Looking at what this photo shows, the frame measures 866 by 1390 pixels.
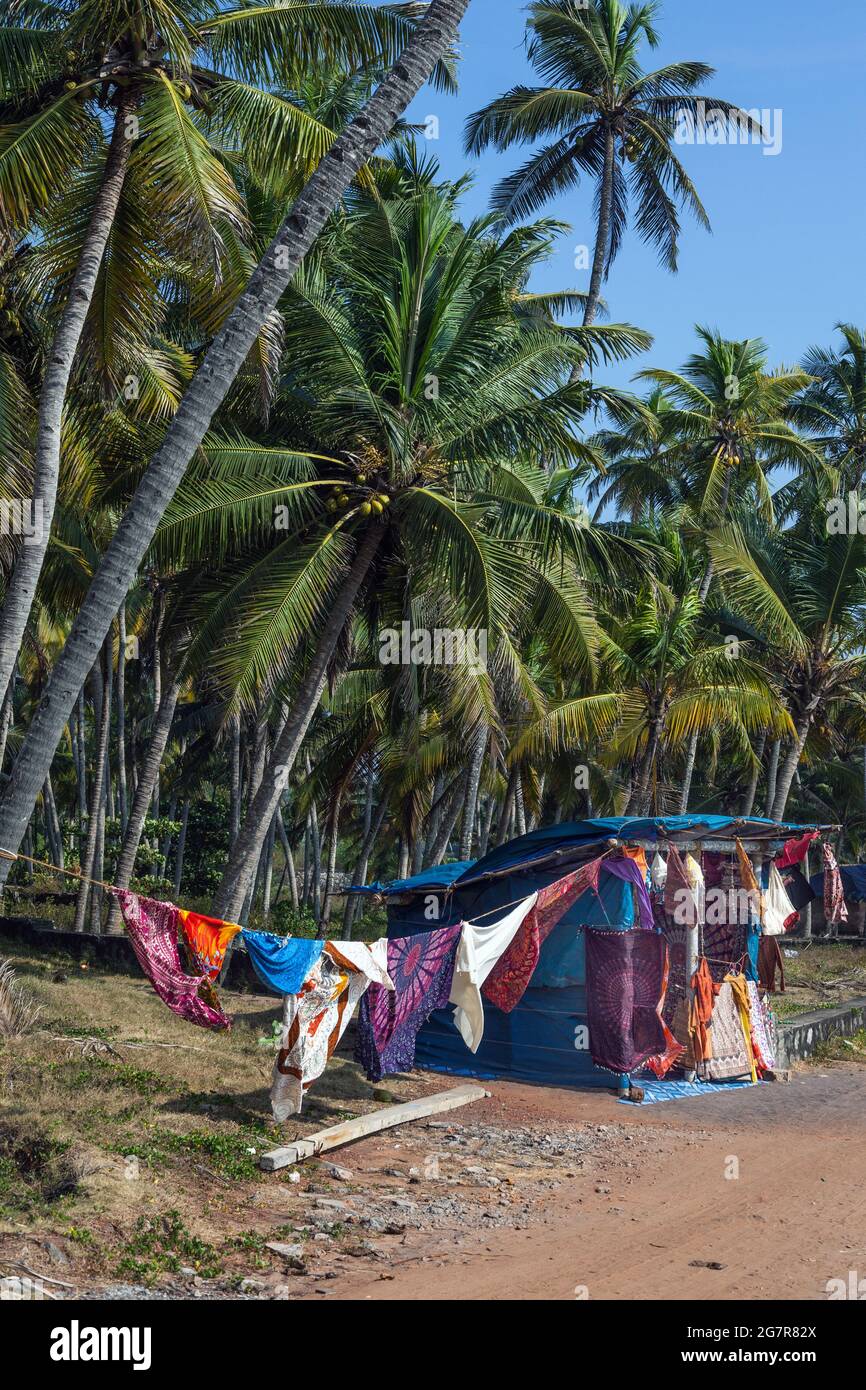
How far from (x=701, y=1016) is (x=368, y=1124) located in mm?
4737

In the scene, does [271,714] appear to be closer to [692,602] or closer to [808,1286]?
[692,602]

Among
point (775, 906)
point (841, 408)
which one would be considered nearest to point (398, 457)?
point (775, 906)

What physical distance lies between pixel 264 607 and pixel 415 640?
8.90 feet

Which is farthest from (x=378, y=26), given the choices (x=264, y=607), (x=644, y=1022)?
(x=644, y=1022)

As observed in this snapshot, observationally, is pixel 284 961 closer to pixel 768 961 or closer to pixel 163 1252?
pixel 163 1252

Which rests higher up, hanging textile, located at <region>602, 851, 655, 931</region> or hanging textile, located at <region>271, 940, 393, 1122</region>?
hanging textile, located at <region>602, 851, 655, 931</region>

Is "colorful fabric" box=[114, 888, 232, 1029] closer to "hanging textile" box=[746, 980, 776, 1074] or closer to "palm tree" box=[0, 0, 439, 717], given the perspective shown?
"palm tree" box=[0, 0, 439, 717]

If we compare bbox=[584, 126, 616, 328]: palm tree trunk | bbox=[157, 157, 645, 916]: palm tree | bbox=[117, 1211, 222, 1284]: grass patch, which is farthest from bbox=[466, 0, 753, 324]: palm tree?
bbox=[117, 1211, 222, 1284]: grass patch

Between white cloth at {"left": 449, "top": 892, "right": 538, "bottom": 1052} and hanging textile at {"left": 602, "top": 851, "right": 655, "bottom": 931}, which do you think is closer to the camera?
white cloth at {"left": 449, "top": 892, "right": 538, "bottom": 1052}

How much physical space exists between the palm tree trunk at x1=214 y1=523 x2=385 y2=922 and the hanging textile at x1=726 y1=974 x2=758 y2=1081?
19.4 feet

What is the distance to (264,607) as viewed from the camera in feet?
43.7

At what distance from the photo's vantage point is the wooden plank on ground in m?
8.99

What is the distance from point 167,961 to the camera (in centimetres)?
975

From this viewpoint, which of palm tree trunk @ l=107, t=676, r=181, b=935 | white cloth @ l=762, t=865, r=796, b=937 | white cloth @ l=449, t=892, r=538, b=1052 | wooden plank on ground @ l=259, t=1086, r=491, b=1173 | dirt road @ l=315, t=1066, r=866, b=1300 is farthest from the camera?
palm tree trunk @ l=107, t=676, r=181, b=935
